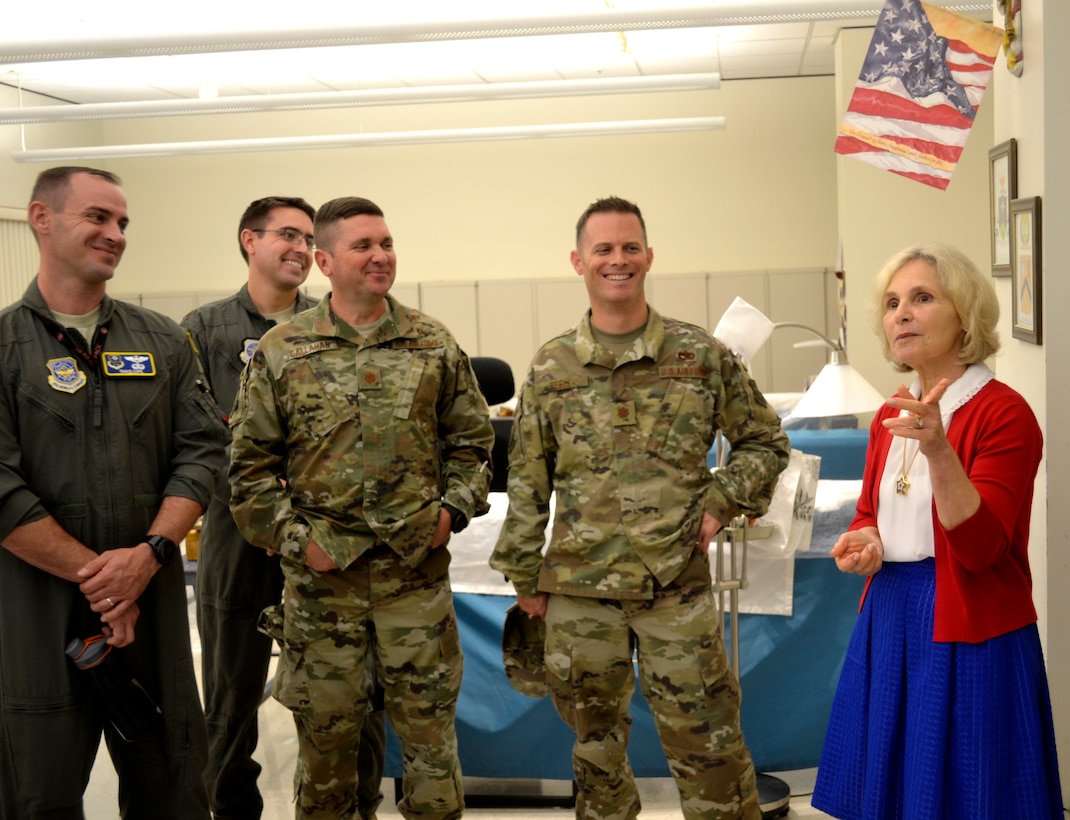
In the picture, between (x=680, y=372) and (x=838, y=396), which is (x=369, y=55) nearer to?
(x=838, y=396)

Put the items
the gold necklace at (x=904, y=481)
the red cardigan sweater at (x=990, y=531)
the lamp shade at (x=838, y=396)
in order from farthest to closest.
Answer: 1. the lamp shade at (x=838, y=396)
2. the gold necklace at (x=904, y=481)
3. the red cardigan sweater at (x=990, y=531)

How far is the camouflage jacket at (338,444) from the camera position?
2500 millimetres

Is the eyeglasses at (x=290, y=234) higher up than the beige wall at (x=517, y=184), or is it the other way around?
the beige wall at (x=517, y=184)

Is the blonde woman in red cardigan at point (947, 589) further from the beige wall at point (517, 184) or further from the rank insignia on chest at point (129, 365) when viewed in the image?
the beige wall at point (517, 184)

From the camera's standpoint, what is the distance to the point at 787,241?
1010 centimetres

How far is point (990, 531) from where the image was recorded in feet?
6.26

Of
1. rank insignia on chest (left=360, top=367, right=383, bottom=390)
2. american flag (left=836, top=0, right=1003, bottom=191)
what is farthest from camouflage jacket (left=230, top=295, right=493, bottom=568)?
american flag (left=836, top=0, right=1003, bottom=191)

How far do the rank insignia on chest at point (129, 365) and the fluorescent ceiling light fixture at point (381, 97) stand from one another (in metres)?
4.80

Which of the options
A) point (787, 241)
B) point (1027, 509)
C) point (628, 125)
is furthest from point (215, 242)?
point (1027, 509)

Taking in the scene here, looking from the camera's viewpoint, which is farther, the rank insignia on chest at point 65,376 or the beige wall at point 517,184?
the beige wall at point 517,184

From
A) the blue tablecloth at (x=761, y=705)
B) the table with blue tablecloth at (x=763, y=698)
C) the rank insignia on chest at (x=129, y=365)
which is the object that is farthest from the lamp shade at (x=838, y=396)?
the rank insignia on chest at (x=129, y=365)

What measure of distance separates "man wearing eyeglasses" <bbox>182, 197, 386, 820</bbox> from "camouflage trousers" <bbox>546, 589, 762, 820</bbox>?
33.3 inches

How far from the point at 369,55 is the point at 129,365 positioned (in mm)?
6295

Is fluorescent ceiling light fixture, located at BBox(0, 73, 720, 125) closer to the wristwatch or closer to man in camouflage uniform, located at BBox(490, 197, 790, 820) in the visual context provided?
man in camouflage uniform, located at BBox(490, 197, 790, 820)
